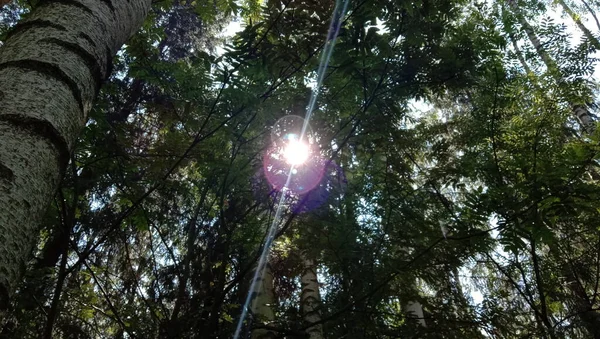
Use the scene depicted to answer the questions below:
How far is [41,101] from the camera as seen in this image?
2.44 ft

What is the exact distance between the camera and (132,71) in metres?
2.83

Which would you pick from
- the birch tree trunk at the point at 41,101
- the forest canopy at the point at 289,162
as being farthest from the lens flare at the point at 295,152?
the birch tree trunk at the point at 41,101

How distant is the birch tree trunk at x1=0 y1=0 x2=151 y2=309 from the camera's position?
0.61 meters

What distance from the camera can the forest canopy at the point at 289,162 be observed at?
0.87 meters

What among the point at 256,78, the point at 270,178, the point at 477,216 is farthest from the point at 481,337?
the point at 256,78

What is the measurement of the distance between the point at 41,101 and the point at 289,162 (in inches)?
109

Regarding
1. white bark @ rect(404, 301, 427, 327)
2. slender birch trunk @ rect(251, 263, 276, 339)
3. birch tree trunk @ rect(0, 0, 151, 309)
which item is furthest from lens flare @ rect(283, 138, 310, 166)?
birch tree trunk @ rect(0, 0, 151, 309)

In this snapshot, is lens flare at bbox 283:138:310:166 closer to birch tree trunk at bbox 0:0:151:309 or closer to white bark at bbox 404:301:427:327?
white bark at bbox 404:301:427:327

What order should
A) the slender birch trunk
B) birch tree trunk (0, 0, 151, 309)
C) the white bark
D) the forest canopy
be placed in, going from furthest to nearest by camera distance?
the slender birch trunk, the white bark, the forest canopy, birch tree trunk (0, 0, 151, 309)

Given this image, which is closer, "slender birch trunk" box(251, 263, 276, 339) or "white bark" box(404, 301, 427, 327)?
"white bark" box(404, 301, 427, 327)

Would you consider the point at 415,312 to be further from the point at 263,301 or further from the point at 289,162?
the point at 289,162

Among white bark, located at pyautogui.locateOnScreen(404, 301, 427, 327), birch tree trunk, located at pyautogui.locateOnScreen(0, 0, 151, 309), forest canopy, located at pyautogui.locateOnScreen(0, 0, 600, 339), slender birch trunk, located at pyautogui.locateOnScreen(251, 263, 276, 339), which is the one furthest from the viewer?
slender birch trunk, located at pyautogui.locateOnScreen(251, 263, 276, 339)

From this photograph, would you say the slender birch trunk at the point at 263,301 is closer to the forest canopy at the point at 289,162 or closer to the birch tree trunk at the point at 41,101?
the forest canopy at the point at 289,162

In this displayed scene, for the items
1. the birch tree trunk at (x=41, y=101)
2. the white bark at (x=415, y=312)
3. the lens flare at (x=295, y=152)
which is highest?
the lens flare at (x=295, y=152)
